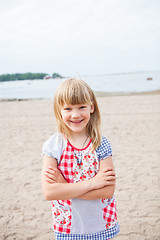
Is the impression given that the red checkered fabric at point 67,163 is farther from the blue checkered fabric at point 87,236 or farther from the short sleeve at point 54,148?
the blue checkered fabric at point 87,236

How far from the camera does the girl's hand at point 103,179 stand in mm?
1778

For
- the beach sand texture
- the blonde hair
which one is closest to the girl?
the blonde hair

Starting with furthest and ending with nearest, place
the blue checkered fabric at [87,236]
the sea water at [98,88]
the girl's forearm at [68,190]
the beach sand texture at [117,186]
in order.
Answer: the sea water at [98,88] < the beach sand texture at [117,186] < the blue checkered fabric at [87,236] < the girl's forearm at [68,190]

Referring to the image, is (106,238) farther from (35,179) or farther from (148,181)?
(35,179)

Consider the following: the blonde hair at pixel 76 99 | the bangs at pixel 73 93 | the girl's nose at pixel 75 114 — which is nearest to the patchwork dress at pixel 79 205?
the blonde hair at pixel 76 99

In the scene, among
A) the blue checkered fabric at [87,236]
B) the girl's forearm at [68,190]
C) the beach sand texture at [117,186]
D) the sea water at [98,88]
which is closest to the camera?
the girl's forearm at [68,190]

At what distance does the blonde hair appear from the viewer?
1.83 metres

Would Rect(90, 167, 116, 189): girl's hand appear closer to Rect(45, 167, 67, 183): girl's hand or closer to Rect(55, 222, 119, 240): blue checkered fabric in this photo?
Rect(45, 167, 67, 183): girl's hand

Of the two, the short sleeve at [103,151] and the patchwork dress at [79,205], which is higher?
the short sleeve at [103,151]

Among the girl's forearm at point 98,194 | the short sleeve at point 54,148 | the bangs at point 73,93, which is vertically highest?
the bangs at point 73,93

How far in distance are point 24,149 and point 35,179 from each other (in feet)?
8.69

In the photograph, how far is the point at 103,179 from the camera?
5.87ft

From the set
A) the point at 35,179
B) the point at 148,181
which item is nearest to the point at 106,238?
the point at 148,181

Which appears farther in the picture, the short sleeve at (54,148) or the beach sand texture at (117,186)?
the beach sand texture at (117,186)
